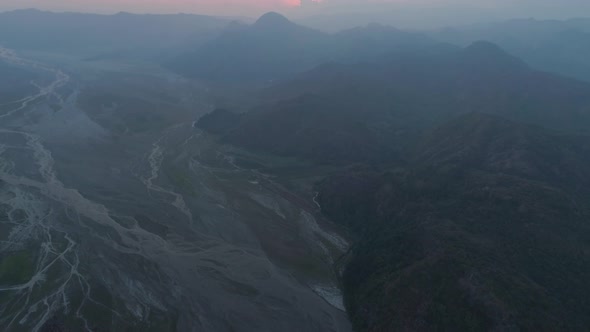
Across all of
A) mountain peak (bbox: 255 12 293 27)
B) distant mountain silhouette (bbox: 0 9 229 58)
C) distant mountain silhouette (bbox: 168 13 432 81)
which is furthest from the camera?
distant mountain silhouette (bbox: 0 9 229 58)

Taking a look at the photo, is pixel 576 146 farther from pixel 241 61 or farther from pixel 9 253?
pixel 241 61

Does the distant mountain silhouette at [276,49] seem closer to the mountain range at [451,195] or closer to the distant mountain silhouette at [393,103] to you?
the distant mountain silhouette at [393,103]

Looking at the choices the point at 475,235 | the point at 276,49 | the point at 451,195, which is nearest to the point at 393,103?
the point at 451,195

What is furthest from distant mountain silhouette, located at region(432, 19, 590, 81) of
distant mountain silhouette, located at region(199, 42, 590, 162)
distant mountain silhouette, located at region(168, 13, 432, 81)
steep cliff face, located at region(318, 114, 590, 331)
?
steep cliff face, located at region(318, 114, 590, 331)

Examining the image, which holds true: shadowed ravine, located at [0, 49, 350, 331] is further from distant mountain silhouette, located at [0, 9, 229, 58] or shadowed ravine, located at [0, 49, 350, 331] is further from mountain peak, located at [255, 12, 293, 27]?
distant mountain silhouette, located at [0, 9, 229, 58]

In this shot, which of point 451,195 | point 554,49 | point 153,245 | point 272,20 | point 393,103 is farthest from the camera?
point 272,20

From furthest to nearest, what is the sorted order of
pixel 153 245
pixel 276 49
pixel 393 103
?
pixel 276 49, pixel 393 103, pixel 153 245

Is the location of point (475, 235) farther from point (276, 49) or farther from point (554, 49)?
point (554, 49)
